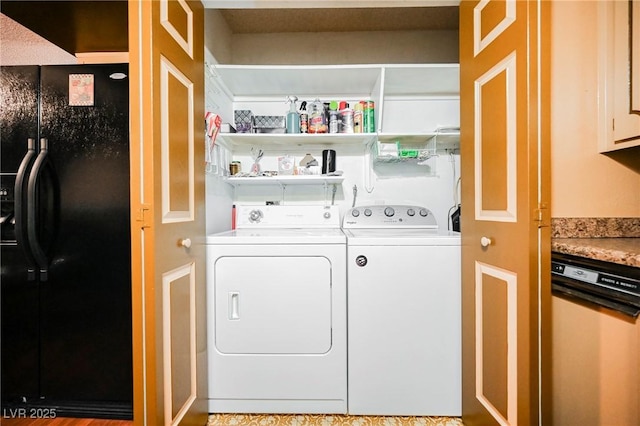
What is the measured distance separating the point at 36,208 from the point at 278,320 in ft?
4.20

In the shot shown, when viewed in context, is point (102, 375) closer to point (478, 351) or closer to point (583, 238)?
point (478, 351)

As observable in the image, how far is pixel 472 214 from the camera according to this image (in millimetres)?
1363

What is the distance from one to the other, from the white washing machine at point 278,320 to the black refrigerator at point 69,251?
457 millimetres

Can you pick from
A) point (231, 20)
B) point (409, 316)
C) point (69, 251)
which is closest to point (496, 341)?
point (409, 316)

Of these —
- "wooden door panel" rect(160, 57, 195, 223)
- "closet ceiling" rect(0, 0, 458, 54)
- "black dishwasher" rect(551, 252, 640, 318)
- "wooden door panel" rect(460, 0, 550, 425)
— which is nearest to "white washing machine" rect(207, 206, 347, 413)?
"wooden door panel" rect(160, 57, 195, 223)

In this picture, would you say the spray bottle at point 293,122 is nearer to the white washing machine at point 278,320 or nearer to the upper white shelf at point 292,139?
the upper white shelf at point 292,139

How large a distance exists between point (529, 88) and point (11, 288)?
8.01ft

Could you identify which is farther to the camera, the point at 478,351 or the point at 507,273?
the point at 478,351

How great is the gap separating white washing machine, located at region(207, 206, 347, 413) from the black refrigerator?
46cm

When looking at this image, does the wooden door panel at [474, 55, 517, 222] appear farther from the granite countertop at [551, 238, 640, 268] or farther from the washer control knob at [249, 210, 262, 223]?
the washer control knob at [249, 210, 262, 223]

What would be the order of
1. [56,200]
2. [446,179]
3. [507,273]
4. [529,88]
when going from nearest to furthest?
[529,88], [507,273], [56,200], [446,179]

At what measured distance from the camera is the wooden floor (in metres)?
1.47

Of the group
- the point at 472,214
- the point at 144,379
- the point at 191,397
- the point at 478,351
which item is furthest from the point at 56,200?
the point at 478,351

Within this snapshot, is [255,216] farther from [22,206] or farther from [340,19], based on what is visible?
[340,19]
